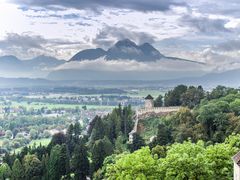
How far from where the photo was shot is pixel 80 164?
72.9 meters

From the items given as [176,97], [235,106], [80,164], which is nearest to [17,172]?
[80,164]

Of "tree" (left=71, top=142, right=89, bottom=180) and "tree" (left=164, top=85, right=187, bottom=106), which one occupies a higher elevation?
"tree" (left=164, top=85, right=187, bottom=106)

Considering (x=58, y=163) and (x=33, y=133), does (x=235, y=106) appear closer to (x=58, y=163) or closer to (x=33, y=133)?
(x=58, y=163)

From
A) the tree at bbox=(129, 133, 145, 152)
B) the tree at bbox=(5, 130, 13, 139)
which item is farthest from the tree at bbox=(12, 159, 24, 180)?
the tree at bbox=(5, 130, 13, 139)

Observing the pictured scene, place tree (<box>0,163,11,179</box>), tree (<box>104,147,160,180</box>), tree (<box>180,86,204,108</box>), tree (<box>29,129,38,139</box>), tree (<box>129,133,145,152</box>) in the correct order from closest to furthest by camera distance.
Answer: tree (<box>104,147,160,180</box>)
tree (<box>0,163,11,179</box>)
tree (<box>129,133,145,152</box>)
tree (<box>180,86,204,108</box>)
tree (<box>29,129,38,139</box>)

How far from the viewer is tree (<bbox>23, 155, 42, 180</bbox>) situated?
235 ft

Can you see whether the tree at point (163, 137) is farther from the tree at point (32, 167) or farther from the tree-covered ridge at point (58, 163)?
the tree at point (32, 167)

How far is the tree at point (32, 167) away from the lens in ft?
235

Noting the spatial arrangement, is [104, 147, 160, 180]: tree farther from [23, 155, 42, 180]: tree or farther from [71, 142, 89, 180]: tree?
[23, 155, 42, 180]: tree

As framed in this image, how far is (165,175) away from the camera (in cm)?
3067

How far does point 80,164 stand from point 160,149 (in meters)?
15.4

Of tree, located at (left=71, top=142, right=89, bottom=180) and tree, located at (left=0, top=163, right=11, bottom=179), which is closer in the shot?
tree, located at (left=71, top=142, right=89, bottom=180)

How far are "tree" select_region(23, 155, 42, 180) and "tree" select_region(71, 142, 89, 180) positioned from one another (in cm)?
465

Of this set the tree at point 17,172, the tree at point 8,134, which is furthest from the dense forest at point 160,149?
the tree at point 8,134
